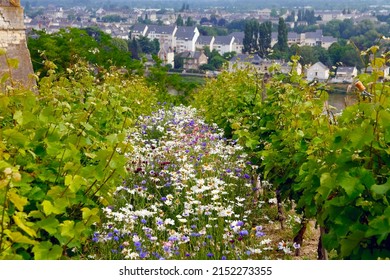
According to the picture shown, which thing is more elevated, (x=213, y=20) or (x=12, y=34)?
(x=12, y=34)

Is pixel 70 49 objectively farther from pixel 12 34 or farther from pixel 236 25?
pixel 236 25

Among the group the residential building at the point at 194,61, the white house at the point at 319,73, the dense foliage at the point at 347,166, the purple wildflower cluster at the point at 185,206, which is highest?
the dense foliage at the point at 347,166

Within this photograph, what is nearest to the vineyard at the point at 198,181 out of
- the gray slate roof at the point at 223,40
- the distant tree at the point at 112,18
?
the gray slate roof at the point at 223,40

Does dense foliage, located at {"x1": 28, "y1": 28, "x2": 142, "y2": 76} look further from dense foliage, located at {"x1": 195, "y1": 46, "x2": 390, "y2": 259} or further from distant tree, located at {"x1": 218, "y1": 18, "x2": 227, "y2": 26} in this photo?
distant tree, located at {"x1": 218, "y1": 18, "x2": 227, "y2": 26}

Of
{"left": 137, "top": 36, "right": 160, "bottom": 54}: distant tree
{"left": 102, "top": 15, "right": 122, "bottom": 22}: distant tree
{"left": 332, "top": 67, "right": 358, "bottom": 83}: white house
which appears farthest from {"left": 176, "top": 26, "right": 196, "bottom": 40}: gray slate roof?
{"left": 332, "top": 67, "right": 358, "bottom": 83}: white house

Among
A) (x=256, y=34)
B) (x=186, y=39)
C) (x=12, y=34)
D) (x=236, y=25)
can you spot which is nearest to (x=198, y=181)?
(x=12, y=34)

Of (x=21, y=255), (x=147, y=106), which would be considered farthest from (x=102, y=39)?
(x=21, y=255)

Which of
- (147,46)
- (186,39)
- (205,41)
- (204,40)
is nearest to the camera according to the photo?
(147,46)

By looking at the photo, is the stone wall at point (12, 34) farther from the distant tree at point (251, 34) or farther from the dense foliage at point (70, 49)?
the distant tree at point (251, 34)
